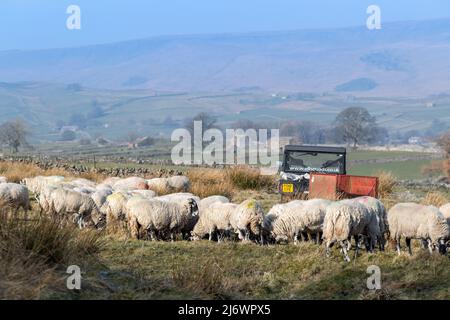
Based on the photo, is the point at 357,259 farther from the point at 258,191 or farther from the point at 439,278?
the point at 258,191

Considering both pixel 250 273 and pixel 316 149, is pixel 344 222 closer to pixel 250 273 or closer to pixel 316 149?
pixel 250 273

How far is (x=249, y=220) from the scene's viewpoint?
16.2 metres

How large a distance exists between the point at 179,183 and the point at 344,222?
1198 cm

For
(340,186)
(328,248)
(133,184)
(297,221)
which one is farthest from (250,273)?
(133,184)

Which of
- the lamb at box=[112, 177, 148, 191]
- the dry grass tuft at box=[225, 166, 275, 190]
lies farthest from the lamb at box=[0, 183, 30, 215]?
the dry grass tuft at box=[225, 166, 275, 190]

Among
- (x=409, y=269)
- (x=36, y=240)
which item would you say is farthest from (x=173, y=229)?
(x=36, y=240)

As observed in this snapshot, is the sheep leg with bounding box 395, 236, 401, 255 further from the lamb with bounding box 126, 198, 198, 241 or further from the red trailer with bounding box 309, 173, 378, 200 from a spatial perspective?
the red trailer with bounding box 309, 173, 378, 200

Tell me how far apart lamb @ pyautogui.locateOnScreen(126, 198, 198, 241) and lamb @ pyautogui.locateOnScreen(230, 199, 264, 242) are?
1.18 m

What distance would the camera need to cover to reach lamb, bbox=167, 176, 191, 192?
25.7 meters

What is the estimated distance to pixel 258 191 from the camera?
89.7ft

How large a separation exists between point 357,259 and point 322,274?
1.53 metres

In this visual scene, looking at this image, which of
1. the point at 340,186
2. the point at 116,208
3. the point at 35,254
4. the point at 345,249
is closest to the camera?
the point at 35,254

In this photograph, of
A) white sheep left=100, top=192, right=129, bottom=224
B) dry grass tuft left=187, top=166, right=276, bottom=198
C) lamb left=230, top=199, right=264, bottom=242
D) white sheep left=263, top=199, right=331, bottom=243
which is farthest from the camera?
dry grass tuft left=187, top=166, right=276, bottom=198

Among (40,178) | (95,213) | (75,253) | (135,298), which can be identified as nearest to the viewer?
(135,298)
